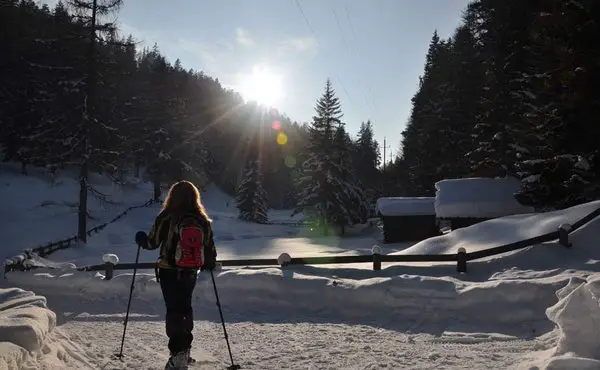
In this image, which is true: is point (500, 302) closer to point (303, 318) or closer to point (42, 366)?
point (303, 318)

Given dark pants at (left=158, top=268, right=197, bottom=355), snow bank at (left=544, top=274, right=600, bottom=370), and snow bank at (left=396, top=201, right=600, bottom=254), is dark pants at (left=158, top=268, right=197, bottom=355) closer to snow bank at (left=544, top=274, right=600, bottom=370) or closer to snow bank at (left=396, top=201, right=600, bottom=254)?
snow bank at (left=544, top=274, right=600, bottom=370)

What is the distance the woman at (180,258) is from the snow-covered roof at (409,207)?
2923 centimetres

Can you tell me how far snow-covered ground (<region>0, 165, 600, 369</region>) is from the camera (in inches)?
224

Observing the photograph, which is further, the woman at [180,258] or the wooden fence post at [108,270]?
the wooden fence post at [108,270]

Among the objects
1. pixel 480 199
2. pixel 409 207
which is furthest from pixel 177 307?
pixel 409 207

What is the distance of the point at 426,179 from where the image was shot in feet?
137

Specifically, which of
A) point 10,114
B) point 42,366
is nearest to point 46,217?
point 10,114

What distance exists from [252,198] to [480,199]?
116 feet

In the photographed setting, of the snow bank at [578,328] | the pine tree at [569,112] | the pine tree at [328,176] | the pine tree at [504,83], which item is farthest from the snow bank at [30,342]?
the pine tree at [328,176]

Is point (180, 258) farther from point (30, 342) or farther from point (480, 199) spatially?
point (480, 199)

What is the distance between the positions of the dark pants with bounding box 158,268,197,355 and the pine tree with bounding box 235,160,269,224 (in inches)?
1982

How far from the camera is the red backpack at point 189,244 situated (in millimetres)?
5586

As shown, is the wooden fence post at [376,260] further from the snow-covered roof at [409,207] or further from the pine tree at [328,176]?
the pine tree at [328,176]

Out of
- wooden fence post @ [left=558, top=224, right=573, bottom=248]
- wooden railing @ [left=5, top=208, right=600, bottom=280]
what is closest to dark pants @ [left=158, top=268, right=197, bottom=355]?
wooden railing @ [left=5, top=208, right=600, bottom=280]
